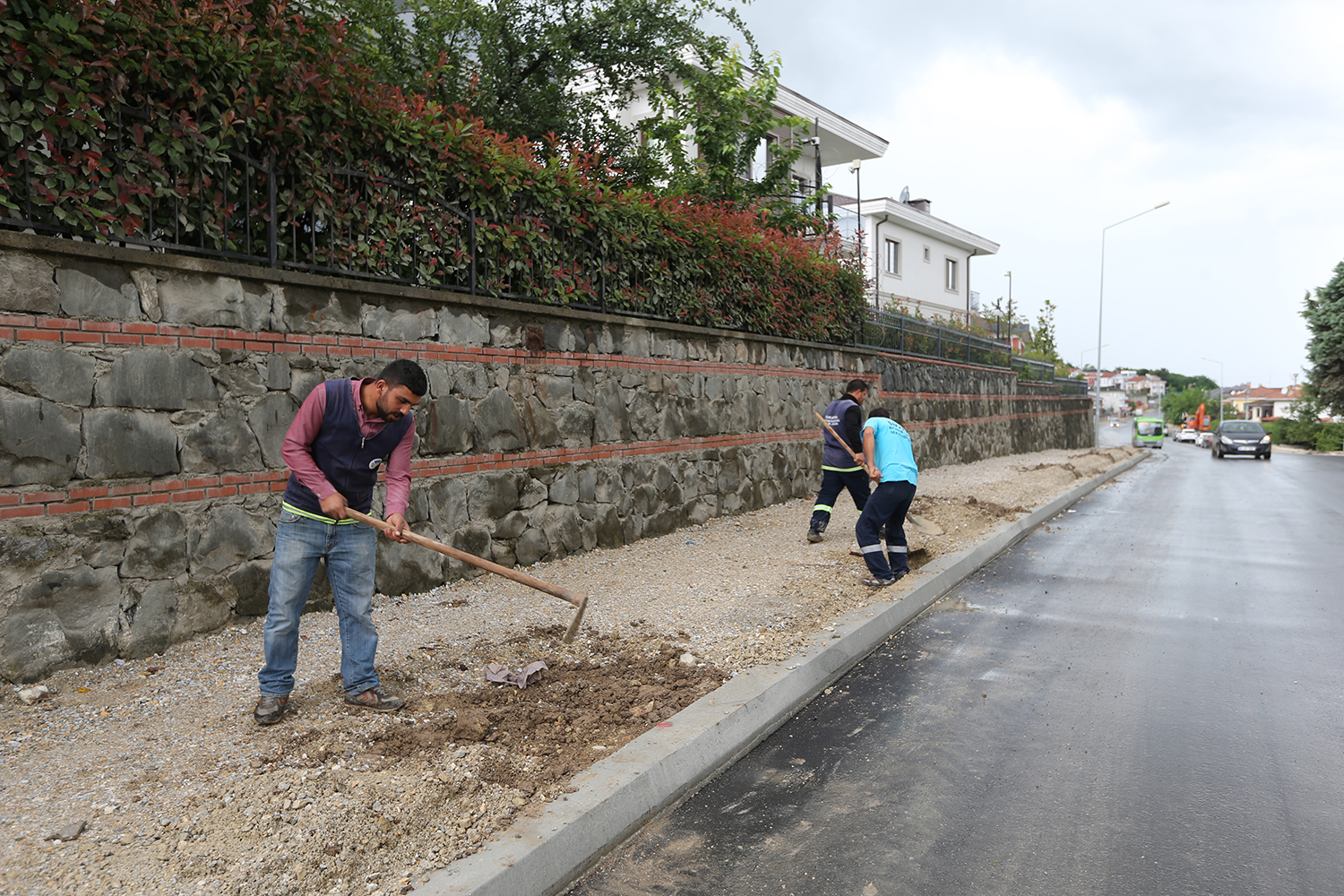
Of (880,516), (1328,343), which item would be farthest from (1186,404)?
(880,516)

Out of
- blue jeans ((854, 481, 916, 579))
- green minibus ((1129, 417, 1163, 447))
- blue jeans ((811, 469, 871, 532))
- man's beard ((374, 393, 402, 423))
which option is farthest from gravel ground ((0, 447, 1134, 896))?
green minibus ((1129, 417, 1163, 447))

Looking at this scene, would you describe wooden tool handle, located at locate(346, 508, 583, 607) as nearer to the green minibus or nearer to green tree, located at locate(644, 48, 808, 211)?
green tree, located at locate(644, 48, 808, 211)

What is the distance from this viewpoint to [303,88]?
17.4 ft

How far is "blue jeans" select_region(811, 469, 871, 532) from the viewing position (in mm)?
8641

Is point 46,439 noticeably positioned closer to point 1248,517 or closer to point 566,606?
point 566,606

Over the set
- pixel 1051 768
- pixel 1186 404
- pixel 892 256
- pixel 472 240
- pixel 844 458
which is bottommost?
pixel 1051 768

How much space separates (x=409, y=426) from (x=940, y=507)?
8.89 meters

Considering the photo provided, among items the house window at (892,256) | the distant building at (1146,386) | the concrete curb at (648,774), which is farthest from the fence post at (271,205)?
the distant building at (1146,386)

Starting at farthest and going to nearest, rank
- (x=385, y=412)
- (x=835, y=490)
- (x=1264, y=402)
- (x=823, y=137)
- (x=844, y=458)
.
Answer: (x=1264, y=402)
(x=823, y=137)
(x=835, y=490)
(x=844, y=458)
(x=385, y=412)

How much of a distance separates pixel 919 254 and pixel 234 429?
112 ft

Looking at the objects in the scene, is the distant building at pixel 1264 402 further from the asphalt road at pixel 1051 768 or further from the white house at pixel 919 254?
the asphalt road at pixel 1051 768

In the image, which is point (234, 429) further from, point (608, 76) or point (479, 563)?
point (608, 76)

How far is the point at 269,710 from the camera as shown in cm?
381

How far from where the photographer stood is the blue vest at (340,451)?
3.91 m
